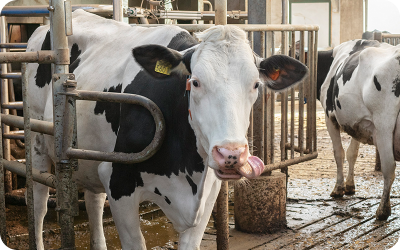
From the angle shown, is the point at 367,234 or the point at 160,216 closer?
the point at 367,234

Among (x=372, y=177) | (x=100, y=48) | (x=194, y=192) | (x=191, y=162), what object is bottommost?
(x=372, y=177)

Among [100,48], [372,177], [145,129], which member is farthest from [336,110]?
[145,129]

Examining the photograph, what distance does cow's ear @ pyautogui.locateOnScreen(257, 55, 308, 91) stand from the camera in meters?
2.63

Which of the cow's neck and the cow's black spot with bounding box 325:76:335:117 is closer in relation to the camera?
the cow's black spot with bounding box 325:76:335:117

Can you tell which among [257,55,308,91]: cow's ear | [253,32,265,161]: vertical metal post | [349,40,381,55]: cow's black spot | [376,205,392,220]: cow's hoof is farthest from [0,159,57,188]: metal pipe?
[349,40,381,55]: cow's black spot

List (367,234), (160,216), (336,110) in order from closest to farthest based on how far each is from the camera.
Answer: (367,234)
(160,216)
(336,110)

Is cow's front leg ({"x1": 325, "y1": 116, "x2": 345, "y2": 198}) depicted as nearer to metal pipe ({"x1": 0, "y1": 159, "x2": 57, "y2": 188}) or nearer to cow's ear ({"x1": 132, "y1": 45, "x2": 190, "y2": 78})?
cow's ear ({"x1": 132, "y1": 45, "x2": 190, "y2": 78})

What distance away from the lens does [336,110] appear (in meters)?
5.88

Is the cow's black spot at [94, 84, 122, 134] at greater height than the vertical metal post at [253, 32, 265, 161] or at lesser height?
greater

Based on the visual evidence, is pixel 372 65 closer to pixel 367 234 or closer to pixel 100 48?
pixel 367 234

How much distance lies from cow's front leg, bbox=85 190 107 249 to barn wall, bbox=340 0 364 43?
668 inches

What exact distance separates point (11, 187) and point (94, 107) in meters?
2.50

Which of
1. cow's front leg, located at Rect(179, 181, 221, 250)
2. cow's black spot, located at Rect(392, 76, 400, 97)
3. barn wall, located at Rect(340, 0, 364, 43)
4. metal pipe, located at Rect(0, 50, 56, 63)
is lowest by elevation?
cow's front leg, located at Rect(179, 181, 221, 250)

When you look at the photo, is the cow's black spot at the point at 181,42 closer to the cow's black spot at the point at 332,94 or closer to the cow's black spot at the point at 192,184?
the cow's black spot at the point at 192,184
